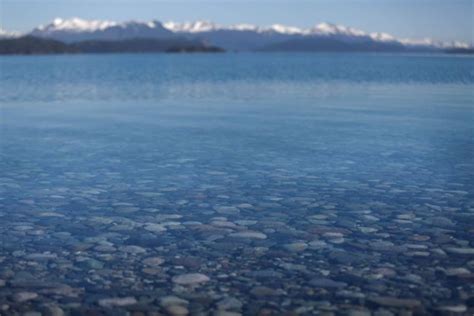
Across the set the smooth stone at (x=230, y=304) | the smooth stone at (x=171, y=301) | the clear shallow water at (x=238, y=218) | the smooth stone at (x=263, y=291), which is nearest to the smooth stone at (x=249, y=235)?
the clear shallow water at (x=238, y=218)

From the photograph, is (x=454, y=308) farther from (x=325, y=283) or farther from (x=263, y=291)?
(x=263, y=291)

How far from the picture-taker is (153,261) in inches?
337

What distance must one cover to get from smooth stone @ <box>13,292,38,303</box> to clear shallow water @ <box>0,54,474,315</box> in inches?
0.9

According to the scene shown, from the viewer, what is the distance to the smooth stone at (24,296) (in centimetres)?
725

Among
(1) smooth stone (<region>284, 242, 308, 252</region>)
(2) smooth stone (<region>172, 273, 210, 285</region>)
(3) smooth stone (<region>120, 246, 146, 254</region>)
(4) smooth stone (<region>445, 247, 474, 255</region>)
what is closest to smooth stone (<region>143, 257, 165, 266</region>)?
(3) smooth stone (<region>120, 246, 146, 254</region>)

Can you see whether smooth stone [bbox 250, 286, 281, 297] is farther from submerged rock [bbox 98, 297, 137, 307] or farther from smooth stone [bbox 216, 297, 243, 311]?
submerged rock [bbox 98, 297, 137, 307]

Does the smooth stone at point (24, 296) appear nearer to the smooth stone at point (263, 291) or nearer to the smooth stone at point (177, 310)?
the smooth stone at point (177, 310)

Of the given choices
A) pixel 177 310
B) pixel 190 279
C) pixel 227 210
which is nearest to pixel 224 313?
pixel 177 310

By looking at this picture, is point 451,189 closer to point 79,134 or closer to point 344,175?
point 344,175

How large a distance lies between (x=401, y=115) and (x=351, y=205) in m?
17.2

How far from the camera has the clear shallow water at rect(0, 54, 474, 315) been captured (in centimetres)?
745

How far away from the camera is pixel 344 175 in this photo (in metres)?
14.4

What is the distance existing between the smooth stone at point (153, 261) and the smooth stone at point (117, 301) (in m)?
1.18

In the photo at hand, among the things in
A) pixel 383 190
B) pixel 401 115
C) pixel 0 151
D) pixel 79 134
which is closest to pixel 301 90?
pixel 401 115
